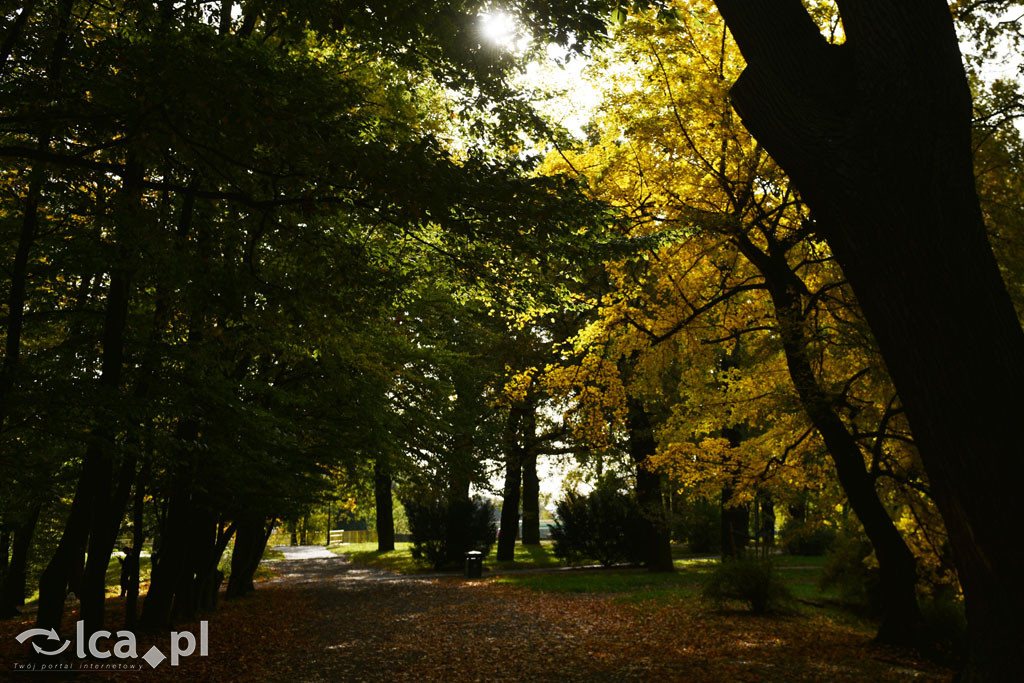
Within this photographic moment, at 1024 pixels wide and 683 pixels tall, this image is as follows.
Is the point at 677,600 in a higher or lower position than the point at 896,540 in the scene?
lower

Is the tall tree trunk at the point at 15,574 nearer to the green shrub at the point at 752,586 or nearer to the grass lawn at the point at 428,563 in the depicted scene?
the green shrub at the point at 752,586

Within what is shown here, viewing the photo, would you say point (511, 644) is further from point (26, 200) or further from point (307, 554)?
point (307, 554)

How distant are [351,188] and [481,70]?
2.06 metres

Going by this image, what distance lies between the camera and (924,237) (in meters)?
3.14

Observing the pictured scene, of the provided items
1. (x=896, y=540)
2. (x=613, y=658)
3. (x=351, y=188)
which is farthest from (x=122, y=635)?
(x=896, y=540)

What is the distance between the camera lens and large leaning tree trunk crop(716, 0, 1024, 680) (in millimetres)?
3090

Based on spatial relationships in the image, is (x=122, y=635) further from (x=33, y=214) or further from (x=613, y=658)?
(x=613, y=658)

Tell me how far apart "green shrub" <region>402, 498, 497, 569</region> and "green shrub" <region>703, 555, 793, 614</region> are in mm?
12536

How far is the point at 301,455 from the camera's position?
36.4 feet

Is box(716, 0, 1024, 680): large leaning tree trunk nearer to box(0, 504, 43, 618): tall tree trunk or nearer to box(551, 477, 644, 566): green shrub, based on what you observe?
box(0, 504, 43, 618): tall tree trunk

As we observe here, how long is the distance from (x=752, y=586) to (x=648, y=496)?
818 cm

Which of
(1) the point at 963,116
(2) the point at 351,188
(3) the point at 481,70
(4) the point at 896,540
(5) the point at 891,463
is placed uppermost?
(3) the point at 481,70

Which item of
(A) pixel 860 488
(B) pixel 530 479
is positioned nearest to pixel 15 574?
(A) pixel 860 488

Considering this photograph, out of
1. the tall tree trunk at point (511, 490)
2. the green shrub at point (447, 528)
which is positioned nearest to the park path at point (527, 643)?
the tall tree trunk at point (511, 490)
